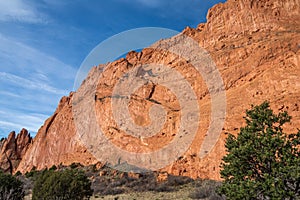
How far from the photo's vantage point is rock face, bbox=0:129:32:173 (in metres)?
60.7

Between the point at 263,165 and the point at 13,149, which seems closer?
the point at 263,165

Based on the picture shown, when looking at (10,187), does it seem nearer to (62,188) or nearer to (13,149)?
(62,188)

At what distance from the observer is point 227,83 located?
27.0 meters

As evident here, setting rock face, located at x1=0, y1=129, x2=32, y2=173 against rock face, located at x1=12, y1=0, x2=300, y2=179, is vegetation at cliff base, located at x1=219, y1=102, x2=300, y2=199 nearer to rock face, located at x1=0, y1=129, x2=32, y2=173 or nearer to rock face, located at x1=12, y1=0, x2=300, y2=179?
rock face, located at x1=12, y1=0, x2=300, y2=179

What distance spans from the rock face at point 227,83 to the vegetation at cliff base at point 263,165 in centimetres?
1361

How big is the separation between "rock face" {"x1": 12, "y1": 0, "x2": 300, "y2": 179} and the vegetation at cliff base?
13612 millimetres

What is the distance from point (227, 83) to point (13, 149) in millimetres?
57978

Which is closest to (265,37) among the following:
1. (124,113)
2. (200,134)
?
(200,134)

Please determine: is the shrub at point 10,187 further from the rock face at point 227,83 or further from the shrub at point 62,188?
the rock face at point 227,83

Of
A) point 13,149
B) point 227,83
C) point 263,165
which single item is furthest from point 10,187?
point 13,149

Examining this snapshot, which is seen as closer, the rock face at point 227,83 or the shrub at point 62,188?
the shrub at point 62,188

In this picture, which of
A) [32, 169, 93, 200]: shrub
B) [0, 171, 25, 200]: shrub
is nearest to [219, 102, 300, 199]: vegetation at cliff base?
[32, 169, 93, 200]: shrub

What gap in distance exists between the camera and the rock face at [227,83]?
22.1 m

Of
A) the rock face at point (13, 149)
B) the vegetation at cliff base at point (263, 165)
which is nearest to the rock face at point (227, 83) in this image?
the vegetation at cliff base at point (263, 165)
